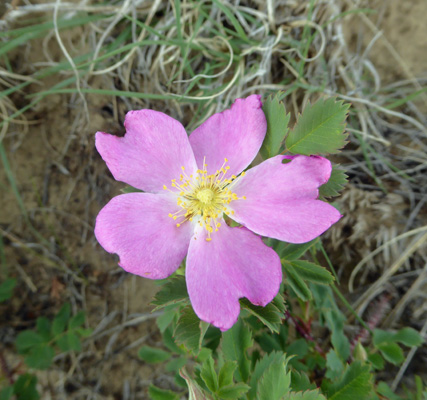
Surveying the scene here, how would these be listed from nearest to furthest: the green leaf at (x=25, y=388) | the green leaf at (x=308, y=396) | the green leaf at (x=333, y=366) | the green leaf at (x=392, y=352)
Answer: the green leaf at (x=308, y=396) → the green leaf at (x=333, y=366) → the green leaf at (x=392, y=352) → the green leaf at (x=25, y=388)

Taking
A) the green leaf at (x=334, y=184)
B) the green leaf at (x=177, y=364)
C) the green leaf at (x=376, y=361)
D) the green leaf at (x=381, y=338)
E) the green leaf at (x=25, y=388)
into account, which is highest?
the green leaf at (x=334, y=184)

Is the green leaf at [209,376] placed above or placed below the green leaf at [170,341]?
above

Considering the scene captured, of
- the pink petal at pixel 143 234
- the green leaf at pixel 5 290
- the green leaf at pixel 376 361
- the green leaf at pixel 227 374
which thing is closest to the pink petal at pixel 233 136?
the pink petal at pixel 143 234

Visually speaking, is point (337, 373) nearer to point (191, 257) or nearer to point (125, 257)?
point (191, 257)

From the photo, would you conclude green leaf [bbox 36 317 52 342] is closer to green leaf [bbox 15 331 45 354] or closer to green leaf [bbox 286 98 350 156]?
green leaf [bbox 15 331 45 354]

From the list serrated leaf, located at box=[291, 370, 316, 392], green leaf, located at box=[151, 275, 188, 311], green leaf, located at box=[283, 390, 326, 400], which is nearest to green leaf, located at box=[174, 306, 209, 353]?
green leaf, located at box=[151, 275, 188, 311]

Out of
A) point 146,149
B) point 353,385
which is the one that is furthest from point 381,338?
point 146,149

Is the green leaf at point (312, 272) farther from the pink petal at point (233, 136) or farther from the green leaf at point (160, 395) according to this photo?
the green leaf at point (160, 395)
